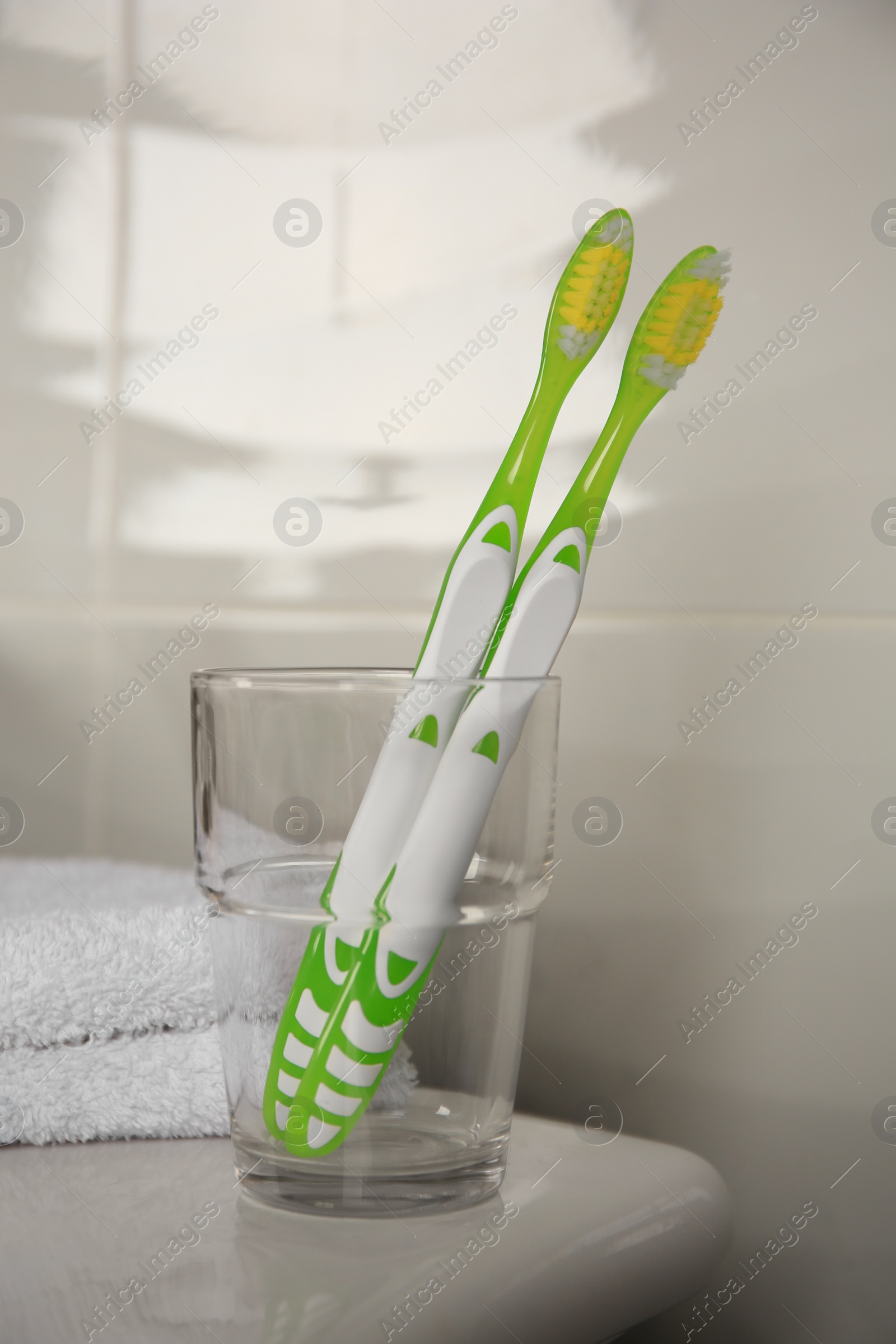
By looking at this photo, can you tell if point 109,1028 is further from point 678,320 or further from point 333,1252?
point 678,320

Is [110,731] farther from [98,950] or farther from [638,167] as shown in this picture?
[638,167]

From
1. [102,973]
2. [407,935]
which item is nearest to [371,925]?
[407,935]

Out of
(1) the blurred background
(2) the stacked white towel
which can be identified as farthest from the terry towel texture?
(1) the blurred background

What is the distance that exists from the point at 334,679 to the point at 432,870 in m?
0.06

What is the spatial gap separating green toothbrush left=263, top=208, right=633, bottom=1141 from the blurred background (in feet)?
0.59

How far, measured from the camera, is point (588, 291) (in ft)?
1.09

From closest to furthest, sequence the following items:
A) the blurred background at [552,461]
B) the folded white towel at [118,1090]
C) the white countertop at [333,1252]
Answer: the white countertop at [333,1252] → the folded white towel at [118,1090] → the blurred background at [552,461]

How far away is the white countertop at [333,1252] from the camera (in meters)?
0.25

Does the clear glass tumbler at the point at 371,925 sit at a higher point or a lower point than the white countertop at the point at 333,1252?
higher

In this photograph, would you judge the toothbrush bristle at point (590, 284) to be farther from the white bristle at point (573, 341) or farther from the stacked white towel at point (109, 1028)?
the stacked white towel at point (109, 1028)

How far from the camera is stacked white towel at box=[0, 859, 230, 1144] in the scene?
357 mm

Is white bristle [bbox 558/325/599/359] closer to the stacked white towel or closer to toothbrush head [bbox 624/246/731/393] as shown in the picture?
toothbrush head [bbox 624/246/731/393]

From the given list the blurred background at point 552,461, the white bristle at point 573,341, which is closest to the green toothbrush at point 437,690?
the white bristle at point 573,341

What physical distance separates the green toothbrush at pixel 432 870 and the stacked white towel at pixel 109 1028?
7 centimetres
